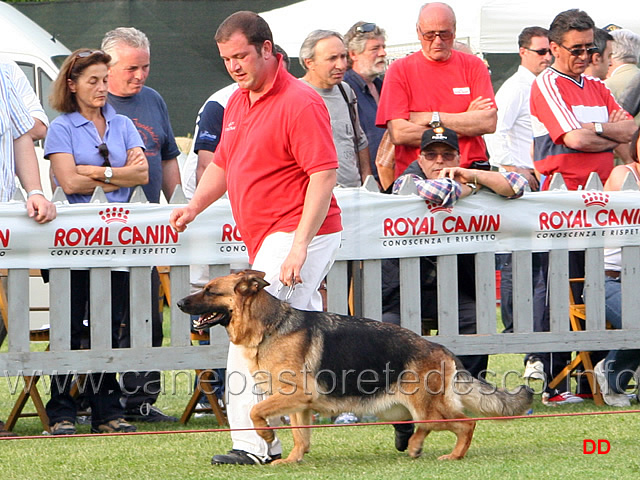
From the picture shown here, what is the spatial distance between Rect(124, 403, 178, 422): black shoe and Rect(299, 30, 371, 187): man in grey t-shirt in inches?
78.8

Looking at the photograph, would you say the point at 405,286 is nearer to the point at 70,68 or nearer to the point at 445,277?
the point at 445,277

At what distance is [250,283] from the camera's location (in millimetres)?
5324

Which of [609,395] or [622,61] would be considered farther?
[622,61]

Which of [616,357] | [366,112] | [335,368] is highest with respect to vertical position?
[366,112]

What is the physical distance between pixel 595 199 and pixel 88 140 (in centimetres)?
321

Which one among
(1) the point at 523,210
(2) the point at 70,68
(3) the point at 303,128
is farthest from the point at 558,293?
(2) the point at 70,68

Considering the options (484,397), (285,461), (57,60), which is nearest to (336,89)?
(484,397)

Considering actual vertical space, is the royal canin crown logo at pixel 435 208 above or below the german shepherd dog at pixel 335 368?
above

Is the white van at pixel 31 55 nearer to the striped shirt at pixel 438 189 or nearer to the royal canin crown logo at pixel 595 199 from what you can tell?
the striped shirt at pixel 438 189

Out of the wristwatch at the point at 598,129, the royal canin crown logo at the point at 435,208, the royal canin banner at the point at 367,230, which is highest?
the wristwatch at the point at 598,129

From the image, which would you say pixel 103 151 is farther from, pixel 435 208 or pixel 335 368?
pixel 335 368

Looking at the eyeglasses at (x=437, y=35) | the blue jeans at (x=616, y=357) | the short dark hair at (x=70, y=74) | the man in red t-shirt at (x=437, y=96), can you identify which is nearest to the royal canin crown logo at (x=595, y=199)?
the blue jeans at (x=616, y=357)

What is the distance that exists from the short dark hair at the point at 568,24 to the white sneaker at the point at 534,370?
2.28m

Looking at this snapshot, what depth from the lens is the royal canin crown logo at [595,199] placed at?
23.7ft
